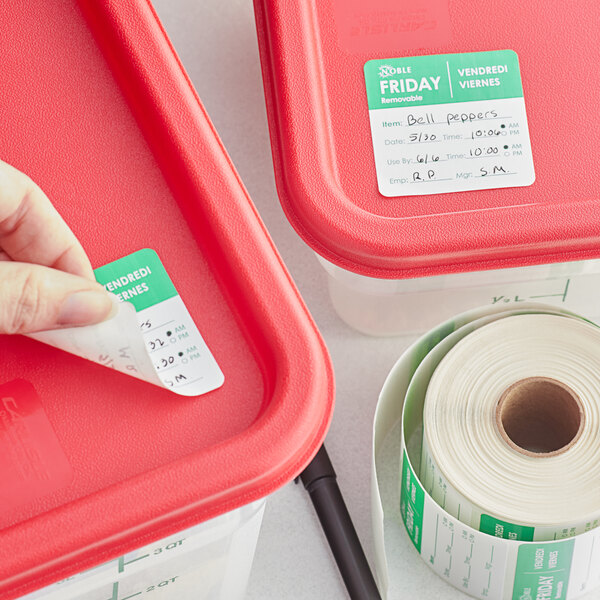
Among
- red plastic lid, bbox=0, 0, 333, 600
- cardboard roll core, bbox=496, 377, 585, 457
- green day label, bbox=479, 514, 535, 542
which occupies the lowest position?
green day label, bbox=479, 514, 535, 542

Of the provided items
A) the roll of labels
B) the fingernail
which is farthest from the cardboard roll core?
the fingernail

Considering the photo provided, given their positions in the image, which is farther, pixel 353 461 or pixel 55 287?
pixel 353 461

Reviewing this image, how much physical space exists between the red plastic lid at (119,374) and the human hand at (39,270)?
2cm

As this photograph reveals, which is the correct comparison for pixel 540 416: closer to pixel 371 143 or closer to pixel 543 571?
pixel 543 571

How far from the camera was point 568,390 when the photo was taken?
551mm

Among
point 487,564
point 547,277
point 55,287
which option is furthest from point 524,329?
point 55,287

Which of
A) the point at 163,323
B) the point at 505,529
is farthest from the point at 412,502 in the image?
the point at 163,323

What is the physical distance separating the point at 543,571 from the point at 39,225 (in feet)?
1.14

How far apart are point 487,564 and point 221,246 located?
0.82 ft

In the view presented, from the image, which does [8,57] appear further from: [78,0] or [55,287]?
[55,287]

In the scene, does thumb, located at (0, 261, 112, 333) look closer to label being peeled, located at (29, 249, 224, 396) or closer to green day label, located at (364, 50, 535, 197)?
label being peeled, located at (29, 249, 224, 396)

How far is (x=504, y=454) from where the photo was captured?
0.55 metres

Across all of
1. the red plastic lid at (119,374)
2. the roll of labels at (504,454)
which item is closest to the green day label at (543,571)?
the roll of labels at (504,454)

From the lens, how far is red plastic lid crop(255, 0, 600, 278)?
54 cm
